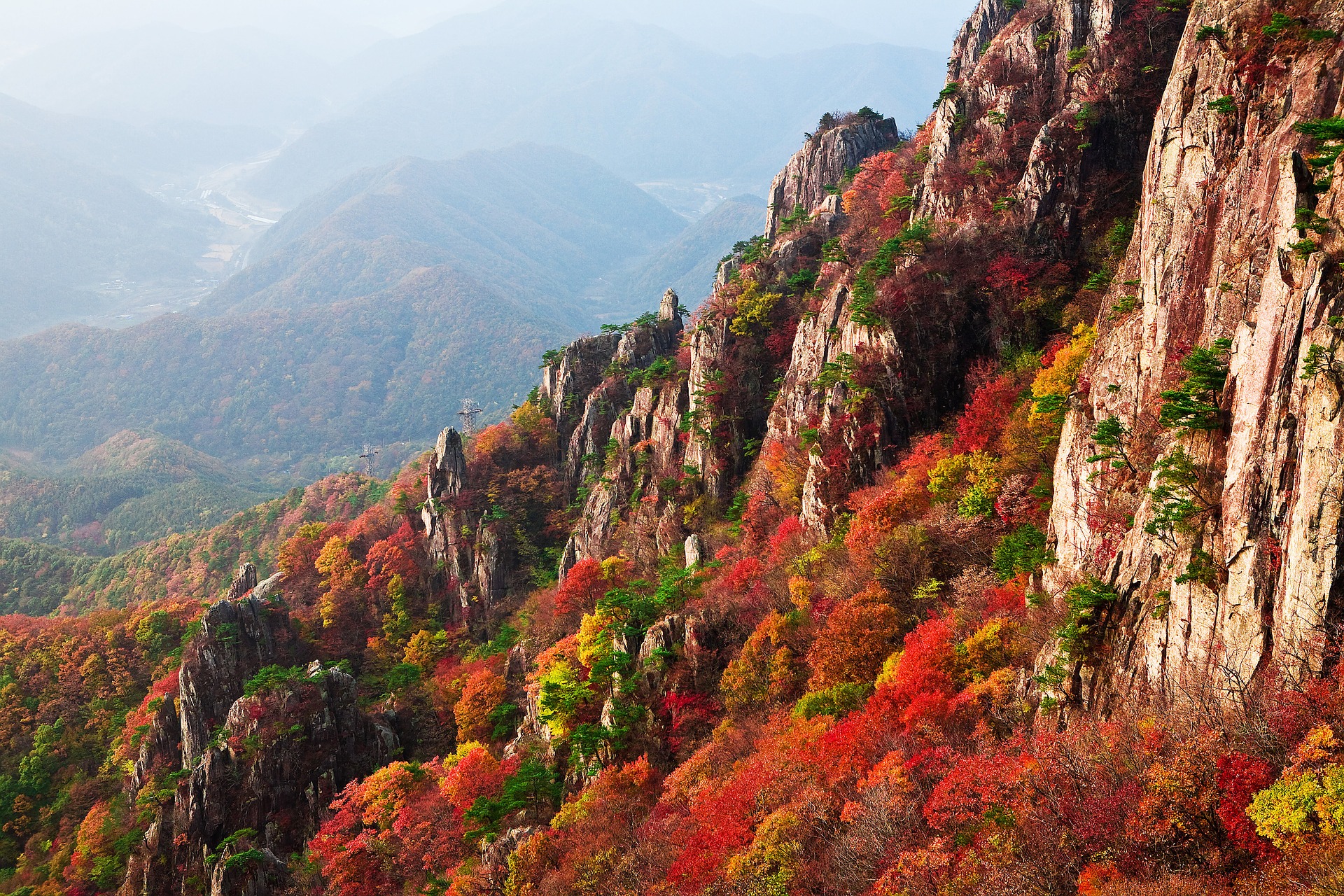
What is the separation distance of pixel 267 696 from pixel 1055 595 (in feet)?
169

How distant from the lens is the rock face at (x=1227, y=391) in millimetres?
16281

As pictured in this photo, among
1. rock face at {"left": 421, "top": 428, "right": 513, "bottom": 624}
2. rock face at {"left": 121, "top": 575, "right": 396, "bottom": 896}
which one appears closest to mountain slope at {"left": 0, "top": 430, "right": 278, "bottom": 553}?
rock face at {"left": 421, "top": 428, "right": 513, "bottom": 624}

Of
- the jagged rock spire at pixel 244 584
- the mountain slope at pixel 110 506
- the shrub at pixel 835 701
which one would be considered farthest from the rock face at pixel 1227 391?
the mountain slope at pixel 110 506

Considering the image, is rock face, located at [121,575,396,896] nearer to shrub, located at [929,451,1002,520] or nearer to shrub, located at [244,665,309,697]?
shrub, located at [244,665,309,697]

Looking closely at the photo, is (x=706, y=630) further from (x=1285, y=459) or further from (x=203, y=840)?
(x=203, y=840)

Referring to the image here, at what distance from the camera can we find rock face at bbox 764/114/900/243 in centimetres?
7994

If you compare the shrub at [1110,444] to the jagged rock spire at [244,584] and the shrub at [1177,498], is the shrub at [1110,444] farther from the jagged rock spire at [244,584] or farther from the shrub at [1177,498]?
the jagged rock spire at [244,584]

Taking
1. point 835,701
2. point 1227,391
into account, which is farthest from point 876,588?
point 1227,391

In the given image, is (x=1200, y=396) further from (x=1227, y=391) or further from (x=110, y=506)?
(x=110, y=506)

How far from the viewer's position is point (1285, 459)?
16734 mm

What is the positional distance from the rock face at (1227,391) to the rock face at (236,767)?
4741 cm

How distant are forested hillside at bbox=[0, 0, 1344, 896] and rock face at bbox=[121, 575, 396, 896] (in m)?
0.27

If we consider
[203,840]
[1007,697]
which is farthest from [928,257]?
[203,840]

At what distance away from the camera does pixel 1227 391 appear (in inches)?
757
